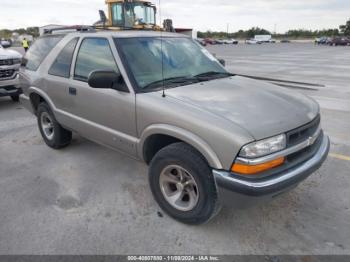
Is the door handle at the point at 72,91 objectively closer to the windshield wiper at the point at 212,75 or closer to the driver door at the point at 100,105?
the driver door at the point at 100,105

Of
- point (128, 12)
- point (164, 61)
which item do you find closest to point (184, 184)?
point (164, 61)

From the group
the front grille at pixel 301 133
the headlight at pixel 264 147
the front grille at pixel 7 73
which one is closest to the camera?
the headlight at pixel 264 147

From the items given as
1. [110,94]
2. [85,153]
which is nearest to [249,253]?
[110,94]

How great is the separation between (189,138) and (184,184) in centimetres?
53

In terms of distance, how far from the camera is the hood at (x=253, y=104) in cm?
244

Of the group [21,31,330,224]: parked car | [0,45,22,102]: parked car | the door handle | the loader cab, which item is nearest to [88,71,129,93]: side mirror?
[21,31,330,224]: parked car

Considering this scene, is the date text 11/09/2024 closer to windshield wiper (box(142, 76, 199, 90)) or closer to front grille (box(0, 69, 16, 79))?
windshield wiper (box(142, 76, 199, 90))

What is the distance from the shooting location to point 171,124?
2.66 meters

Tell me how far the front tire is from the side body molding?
10 cm

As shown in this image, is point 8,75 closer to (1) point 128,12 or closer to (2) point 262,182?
(2) point 262,182

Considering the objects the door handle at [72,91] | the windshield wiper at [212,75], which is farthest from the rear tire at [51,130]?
the windshield wiper at [212,75]

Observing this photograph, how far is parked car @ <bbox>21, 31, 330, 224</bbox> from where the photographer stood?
2.37 metres

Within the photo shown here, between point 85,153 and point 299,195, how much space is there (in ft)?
9.97

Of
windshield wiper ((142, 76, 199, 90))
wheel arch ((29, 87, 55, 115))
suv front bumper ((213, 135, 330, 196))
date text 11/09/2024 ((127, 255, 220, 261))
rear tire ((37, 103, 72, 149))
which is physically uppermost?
windshield wiper ((142, 76, 199, 90))
